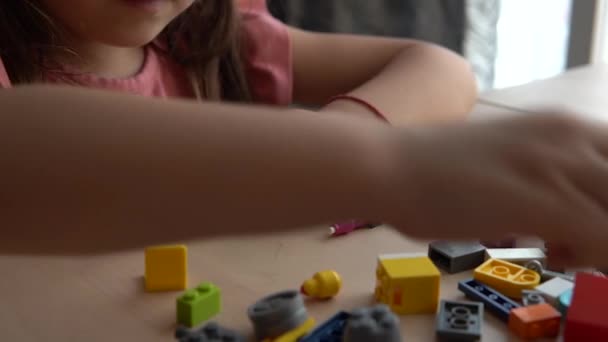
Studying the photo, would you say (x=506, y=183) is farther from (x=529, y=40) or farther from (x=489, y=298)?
(x=529, y=40)

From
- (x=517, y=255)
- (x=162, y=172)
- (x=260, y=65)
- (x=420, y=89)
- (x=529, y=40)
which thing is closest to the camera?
(x=162, y=172)

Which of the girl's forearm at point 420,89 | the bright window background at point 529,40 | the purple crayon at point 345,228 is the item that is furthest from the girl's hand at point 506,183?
the bright window background at point 529,40

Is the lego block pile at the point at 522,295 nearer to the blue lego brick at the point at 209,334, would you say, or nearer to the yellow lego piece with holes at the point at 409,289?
the yellow lego piece with holes at the point at 409,289

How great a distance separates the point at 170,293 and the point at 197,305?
5 centimetres

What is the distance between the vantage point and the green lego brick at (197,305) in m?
0.43

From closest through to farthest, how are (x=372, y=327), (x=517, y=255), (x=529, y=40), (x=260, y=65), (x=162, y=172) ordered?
(x=162, y=172) → (x=372, y=327) → (x=517, y=255) → (x=260, y=65) → (x=529, y=40)

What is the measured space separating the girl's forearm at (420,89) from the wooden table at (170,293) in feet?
0.64

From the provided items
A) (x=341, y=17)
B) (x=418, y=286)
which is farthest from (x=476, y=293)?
(x=341, y=17)

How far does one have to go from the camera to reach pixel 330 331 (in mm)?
425

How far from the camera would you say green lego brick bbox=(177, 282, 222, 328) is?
43 cm

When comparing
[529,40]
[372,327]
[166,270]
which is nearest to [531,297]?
[372,327]

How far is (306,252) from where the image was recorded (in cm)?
52

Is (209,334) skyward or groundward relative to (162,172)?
groundward

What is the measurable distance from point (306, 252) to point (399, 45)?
40 centimetres
